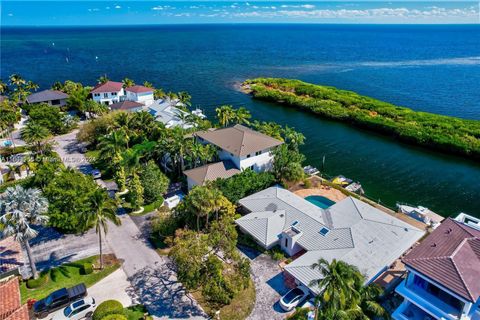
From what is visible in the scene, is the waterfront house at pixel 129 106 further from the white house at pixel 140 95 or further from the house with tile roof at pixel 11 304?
the house with tile roof at pixel 11 304

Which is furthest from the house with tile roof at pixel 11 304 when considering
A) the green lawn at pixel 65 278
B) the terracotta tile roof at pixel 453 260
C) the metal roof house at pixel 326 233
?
the terracotta tile roof at pixel 453 260

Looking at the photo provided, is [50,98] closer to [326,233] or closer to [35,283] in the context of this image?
[35,283]

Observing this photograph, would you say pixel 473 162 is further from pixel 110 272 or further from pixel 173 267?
pixel 110 272

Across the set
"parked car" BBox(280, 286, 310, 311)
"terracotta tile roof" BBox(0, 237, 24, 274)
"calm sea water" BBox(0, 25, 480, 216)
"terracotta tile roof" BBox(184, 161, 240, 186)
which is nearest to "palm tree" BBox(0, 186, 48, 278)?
"terracotta tile roof" BBox(0, 237, 24, 274)

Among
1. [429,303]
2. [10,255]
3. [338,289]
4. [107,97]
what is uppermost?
[338,289]

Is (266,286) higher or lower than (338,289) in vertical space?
lower

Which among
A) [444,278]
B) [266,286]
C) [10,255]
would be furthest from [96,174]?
[444,278]

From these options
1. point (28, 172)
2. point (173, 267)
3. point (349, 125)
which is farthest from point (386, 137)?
point (28, 172)
